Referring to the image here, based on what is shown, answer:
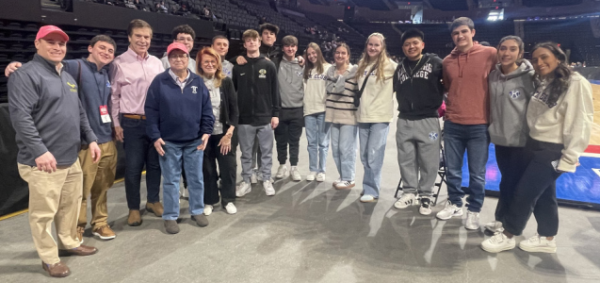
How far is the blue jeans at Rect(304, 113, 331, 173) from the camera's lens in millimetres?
4094

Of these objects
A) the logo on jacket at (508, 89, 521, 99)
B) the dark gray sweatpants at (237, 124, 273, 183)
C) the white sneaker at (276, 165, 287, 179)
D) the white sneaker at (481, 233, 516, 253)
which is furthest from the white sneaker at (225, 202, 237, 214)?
the logo on jacket at (508, 89, 521, 99)

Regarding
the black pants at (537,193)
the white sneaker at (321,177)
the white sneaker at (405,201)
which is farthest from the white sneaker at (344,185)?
the black pants at (537,193)

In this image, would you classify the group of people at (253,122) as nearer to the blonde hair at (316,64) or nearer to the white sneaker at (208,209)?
the white sneaker at (208,209)

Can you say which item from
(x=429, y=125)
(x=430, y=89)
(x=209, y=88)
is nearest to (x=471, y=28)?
(x=430, y=89)

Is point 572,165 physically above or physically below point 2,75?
below

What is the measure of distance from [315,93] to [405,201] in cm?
153

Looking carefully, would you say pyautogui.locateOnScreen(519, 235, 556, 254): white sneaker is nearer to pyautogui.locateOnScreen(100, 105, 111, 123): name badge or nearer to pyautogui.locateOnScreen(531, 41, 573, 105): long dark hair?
pyautogui.locateOnScreen(531, 41, 573, 105): long dark hair

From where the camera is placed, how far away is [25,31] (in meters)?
5.50

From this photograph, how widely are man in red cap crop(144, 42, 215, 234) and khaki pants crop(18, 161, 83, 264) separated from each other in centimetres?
63

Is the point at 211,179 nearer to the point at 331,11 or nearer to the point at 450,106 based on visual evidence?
the point at 450,106

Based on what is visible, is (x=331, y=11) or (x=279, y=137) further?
(x=331, y=11)

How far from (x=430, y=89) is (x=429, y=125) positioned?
1.05 feet

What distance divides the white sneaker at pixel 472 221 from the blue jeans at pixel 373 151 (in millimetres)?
894

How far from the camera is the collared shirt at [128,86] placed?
2.76 m
